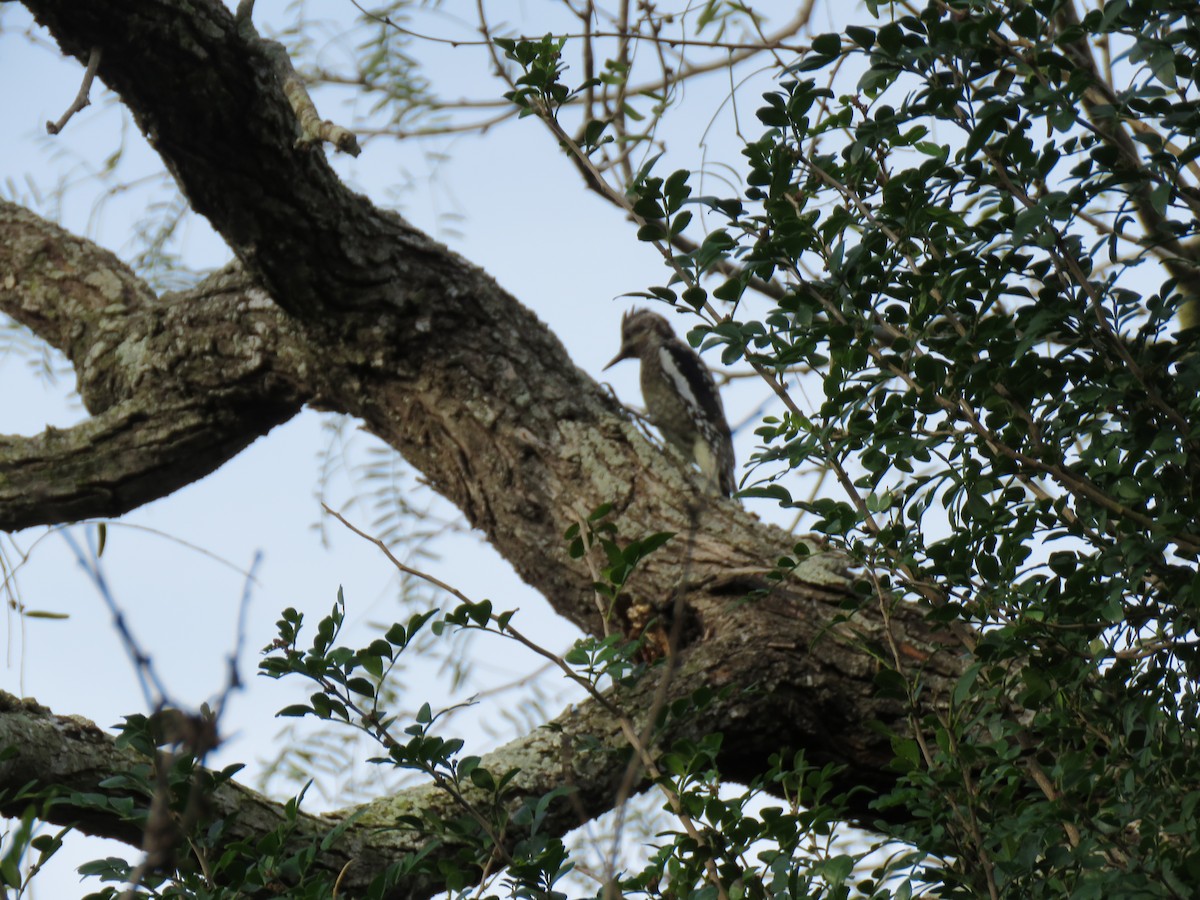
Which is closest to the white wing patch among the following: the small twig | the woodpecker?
the woodpecker

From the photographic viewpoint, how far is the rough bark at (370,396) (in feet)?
9.08

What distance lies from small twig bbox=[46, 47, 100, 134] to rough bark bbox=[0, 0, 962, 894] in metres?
0.14

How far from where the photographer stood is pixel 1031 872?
148 cm

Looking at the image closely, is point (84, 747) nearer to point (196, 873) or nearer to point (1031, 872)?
point (196, 873)

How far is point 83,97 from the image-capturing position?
2.50 metres

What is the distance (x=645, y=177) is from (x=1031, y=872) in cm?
115

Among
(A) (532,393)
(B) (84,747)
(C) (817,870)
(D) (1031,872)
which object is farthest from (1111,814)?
(A) (532,393)

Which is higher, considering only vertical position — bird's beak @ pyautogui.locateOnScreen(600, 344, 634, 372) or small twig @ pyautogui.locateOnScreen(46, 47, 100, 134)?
bird's beak @ pyautogui.locateOnScreen(600, 344, 634, 372)

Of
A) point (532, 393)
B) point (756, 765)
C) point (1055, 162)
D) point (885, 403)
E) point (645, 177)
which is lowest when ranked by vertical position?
point (756, 765)

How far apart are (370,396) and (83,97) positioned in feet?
4.30

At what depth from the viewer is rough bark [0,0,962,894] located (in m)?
2.77

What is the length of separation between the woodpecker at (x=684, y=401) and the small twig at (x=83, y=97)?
3918 mm

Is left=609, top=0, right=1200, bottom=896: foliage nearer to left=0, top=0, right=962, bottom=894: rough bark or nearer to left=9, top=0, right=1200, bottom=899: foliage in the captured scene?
left=9, top=0, right=1200, bottom=899: foliage

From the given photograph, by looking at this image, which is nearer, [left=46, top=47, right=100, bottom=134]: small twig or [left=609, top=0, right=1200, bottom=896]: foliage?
[left=609, top=0, right=1200, bottom=896]: foliage
